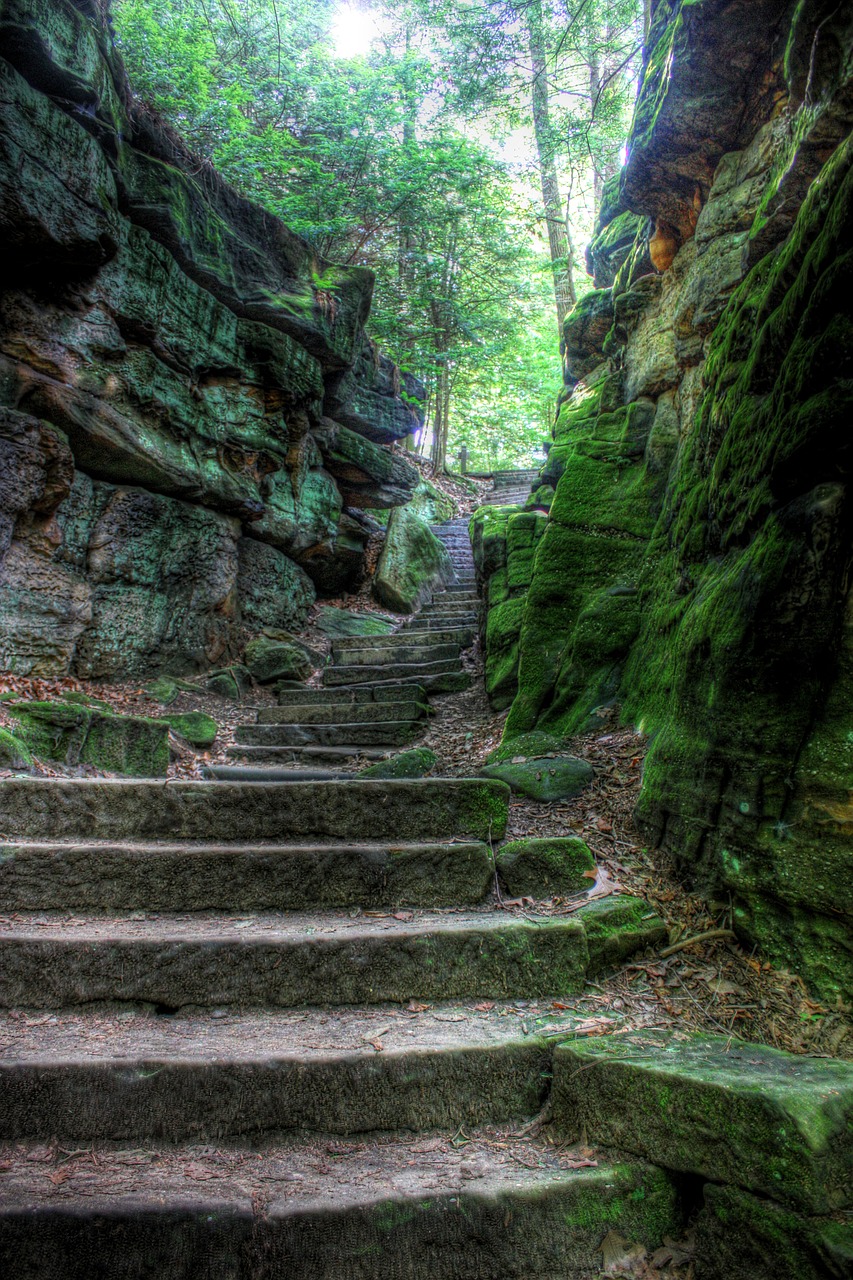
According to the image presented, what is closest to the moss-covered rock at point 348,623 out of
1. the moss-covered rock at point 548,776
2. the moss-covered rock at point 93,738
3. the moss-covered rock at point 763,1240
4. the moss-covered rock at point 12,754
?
the moss-covered rock at point 93,738

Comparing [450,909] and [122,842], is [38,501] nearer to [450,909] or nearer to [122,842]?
[122,842]

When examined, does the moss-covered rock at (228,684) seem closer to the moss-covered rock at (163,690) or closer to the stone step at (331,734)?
the moss-covered rock at (163,690)

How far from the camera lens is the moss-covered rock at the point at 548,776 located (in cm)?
376

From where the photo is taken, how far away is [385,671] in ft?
24.8

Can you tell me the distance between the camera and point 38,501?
5.80 meters

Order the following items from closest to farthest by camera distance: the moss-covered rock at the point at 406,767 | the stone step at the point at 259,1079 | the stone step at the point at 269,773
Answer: the stone step at the point at 259,1079 → the moss-covered rock at the point at 406,767 → the stone step at the point at 269,773

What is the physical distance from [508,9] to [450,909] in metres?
8.69

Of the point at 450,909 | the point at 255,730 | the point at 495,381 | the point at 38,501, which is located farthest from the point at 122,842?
the point at 495,381

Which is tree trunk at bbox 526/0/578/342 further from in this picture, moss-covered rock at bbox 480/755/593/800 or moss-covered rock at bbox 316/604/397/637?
moss-covered rock at bbox 480/755/593/800

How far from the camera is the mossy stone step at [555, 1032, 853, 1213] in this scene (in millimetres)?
1459

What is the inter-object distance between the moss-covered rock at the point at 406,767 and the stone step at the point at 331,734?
1036mm

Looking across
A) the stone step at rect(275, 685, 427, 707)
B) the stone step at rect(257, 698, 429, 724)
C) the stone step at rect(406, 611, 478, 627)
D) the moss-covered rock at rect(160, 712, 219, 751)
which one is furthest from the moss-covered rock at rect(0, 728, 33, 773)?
the stone step at rect(406, 611, 478, 627)

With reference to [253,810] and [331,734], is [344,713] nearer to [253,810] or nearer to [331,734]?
[331,734]

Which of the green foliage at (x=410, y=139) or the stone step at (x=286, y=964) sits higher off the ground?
the green foliage at (x=410, y=139)
